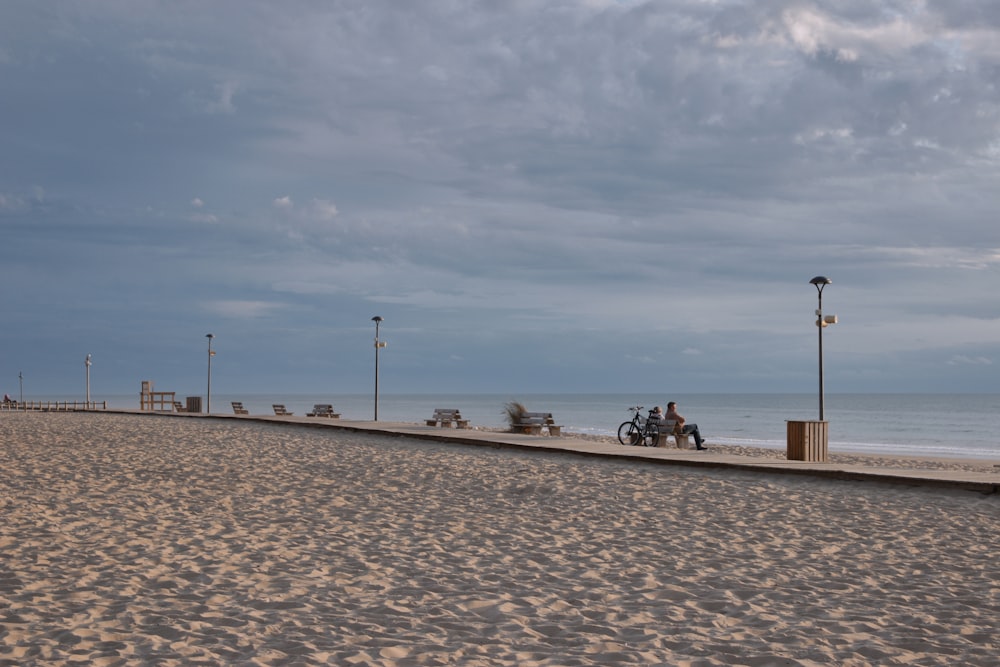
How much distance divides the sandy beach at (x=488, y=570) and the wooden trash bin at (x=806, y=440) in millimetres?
3231

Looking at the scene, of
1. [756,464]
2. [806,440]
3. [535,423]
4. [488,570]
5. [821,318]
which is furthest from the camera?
[535,423]

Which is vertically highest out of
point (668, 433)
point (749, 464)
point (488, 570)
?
point (668, 433)

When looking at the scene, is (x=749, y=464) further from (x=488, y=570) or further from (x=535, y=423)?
(x=535, y=423)

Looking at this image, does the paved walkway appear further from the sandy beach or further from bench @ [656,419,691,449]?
bench @ [656,419,691,449]

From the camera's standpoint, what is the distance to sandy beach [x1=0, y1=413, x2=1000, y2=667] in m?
5.34

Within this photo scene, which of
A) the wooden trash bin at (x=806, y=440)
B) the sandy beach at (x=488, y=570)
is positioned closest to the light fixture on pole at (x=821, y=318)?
the wooden trash bin at (x=806, y=440)

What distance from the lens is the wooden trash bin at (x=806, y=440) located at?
16.6m

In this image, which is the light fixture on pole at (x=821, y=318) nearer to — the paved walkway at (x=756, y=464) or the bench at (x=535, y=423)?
the paved walkway at (x=756, y=464)

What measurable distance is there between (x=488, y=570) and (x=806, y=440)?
10.9 metres

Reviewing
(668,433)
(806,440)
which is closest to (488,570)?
(806,440)

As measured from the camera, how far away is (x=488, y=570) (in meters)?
7.36

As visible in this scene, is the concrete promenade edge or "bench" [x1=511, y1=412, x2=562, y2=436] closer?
the concrete promenade edge

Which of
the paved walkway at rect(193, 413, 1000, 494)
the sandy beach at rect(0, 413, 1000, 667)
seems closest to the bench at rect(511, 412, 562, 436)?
the paved walkway at rect(193, 413, 1000, 494)

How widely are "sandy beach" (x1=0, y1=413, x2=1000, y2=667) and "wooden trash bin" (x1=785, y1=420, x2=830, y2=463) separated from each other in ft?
10.6
